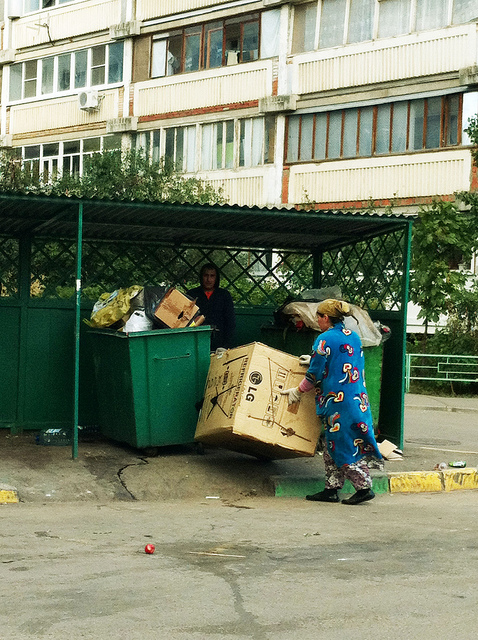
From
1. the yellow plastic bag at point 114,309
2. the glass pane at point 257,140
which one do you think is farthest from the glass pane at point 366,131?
the yellow plastic bag at point 114,309

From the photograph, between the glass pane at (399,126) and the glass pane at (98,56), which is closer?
the glass pane at (399,126)

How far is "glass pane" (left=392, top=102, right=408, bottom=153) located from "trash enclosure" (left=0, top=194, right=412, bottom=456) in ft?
53.0

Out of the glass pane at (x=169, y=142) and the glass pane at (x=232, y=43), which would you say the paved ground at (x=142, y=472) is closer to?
the glass pane at (x=232, y=43)

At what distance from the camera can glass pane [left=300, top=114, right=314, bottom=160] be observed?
29875mm

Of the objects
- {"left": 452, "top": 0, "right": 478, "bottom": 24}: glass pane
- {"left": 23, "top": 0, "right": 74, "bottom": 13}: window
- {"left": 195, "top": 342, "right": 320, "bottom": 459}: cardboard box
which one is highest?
{"left": 23, "top": 0, "right": 74, "bottom": 13}: window

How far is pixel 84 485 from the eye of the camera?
9.20m

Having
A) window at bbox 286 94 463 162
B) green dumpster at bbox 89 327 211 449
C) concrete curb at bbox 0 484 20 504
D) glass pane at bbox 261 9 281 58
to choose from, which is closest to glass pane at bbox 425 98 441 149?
window at bbox 286 94 463 162

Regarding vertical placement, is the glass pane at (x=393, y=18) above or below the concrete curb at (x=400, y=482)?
above

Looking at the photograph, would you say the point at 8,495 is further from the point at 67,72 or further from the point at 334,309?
the point at 67,72

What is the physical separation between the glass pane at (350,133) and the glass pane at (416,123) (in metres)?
1.71

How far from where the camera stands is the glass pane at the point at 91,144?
114 feet

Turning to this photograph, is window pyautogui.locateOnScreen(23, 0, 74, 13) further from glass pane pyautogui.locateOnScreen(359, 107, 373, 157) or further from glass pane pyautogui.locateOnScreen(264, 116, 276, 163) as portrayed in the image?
glass pane pyautogui.locateOnScreen(359, 107, 373, 157)

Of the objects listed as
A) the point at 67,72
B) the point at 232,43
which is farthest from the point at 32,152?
the point at 232,43

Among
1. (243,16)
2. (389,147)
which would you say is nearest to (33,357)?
(389,147)
